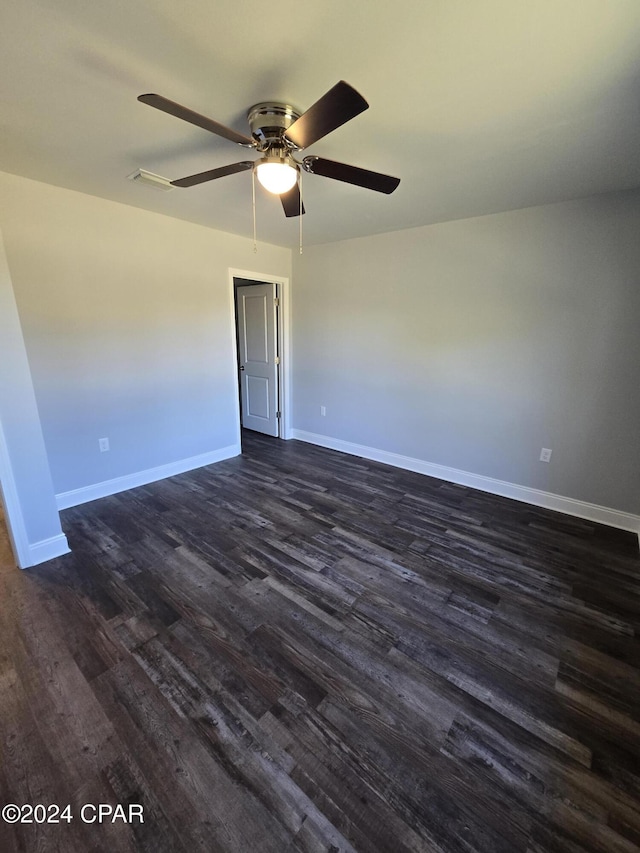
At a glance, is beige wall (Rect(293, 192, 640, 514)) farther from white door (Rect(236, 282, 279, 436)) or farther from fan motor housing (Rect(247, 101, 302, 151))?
fan motor housing (Rect(247, 101, 302, 151))

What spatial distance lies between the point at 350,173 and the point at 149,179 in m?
1.46

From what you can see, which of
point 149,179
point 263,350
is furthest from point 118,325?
point 263,350

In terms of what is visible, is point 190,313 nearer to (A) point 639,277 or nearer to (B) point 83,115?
(B) point 83,115

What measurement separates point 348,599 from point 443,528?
1.13m

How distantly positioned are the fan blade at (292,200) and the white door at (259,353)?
2321 mm

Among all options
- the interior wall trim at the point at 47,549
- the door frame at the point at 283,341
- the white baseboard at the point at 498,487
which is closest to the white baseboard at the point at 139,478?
the door frame at the point at 283,341

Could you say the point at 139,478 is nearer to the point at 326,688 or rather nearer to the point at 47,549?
the point at 47,549

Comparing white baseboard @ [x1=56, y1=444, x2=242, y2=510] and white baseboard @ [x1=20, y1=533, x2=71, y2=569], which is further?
white baseboard @ [x1=56, y1=444, x2=242, y2=510]

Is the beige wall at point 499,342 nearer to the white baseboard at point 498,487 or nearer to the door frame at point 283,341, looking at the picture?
the white baseboard at point 498,487

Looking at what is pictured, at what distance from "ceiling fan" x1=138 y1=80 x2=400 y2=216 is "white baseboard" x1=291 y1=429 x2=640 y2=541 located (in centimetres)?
269

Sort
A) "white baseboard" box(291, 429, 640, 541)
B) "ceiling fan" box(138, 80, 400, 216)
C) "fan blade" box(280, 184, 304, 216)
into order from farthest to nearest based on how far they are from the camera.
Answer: "white baseboard" box(291, 429, 640, 541)
"fan blade" box(280, 184, 304, 216)
"ceiling fan" box(138, 80, 400, 216)

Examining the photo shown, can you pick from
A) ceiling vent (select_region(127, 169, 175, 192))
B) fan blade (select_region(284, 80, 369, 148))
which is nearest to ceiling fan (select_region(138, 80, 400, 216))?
fan blade (select_region(284, 80, 369, 148))

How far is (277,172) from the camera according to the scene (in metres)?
1.61

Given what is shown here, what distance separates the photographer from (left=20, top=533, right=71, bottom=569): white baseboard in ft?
7.36
